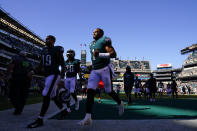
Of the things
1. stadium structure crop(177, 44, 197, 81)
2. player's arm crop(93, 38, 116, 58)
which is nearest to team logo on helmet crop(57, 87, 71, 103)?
player's arm crop(93, 38, 116, 58)

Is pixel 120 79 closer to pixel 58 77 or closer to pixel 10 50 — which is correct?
pixel 10 50

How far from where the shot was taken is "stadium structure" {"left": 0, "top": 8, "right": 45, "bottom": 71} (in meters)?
40.7

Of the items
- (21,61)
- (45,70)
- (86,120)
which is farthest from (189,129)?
(21,61)

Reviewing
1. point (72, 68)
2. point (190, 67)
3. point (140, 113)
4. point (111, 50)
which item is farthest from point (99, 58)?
point (190, 67)

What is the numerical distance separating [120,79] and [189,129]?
99.7 meters

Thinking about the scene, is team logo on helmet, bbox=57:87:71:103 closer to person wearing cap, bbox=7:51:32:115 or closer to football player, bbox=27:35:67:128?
football player, bbox=27:35:67:128

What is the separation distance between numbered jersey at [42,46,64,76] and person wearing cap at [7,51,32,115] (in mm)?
1809

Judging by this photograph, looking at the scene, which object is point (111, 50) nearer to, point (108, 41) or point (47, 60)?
point (108, 41)

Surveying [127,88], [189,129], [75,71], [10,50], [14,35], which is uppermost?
[14,35]

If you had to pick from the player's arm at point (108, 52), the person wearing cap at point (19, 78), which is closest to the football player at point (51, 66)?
the player's arm at point (108, 52)

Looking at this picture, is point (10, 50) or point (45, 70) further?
point (10, 50)

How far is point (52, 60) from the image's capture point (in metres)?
3.87

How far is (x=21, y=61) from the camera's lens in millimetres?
5406

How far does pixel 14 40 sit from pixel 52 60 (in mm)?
50517
